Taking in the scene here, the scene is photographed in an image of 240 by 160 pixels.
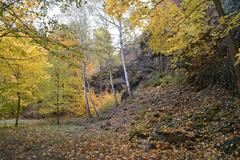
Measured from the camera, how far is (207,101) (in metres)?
9.19

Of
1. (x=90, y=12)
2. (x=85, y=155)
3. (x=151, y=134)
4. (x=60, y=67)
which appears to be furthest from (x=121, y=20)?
(x=85, y=155)

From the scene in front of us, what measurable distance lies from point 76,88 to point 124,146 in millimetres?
14561

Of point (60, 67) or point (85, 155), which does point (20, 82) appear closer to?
point (60, 67)

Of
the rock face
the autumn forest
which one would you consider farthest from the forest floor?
the rock face

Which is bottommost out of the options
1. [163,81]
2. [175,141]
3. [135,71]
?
[175,141]

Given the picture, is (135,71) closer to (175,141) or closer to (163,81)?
(163,81)

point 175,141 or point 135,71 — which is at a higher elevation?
point 135,71

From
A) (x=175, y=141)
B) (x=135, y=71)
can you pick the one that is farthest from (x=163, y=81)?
(x=135, y=71)

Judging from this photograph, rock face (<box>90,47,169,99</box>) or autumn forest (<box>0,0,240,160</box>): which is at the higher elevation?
rock face (<box>90,47,169,99</box>)

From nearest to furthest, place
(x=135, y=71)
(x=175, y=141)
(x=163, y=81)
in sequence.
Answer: (x=175, y=141) < (x=163, y=81) < (x=135, y=71)

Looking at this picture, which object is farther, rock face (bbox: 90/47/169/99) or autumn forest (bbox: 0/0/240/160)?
rock face (bbox: 90/47/169/99)

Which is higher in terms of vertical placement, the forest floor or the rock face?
the rock face

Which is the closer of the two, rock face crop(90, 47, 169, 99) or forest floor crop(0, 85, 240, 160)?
forest floor crop(0, 85, 240, 160)

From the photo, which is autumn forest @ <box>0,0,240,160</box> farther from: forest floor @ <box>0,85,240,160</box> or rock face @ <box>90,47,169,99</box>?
rock face @ <box>90,47,169,99</box>
